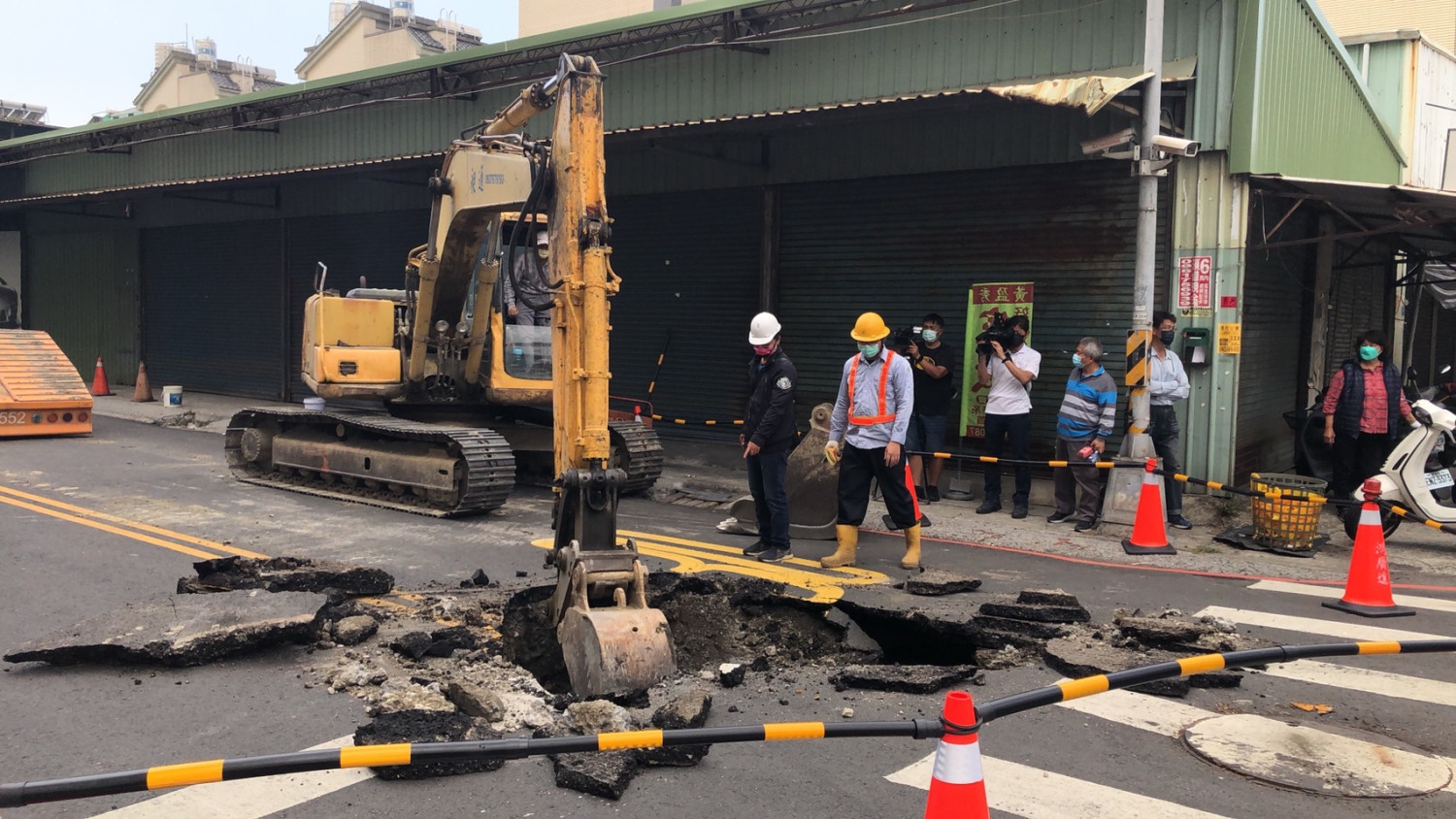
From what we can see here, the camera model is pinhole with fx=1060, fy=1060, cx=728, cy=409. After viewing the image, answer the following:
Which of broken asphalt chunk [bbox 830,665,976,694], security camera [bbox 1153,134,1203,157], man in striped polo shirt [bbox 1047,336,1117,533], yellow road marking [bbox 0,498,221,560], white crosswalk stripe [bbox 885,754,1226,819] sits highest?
security camera [bbox 1153,134,1203,157]

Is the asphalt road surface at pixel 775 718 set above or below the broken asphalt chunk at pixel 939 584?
below

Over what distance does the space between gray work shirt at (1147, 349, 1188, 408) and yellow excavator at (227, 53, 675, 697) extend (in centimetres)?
536

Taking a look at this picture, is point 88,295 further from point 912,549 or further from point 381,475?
point 912,549

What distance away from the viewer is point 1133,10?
10984 millimetres

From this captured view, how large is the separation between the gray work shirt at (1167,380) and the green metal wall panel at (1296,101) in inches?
81.3

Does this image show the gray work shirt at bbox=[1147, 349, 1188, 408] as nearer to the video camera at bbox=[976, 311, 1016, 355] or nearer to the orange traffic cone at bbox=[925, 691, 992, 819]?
the video camera at bbox=[976, 311, 1016, 355]

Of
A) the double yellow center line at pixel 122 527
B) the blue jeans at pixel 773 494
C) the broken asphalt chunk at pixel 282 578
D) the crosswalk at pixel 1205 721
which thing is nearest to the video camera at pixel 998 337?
the blue jeans at pixel 773 494

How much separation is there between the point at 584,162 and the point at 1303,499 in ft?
22.3

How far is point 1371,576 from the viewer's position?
733 centimetres

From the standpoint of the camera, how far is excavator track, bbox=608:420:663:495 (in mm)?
12016

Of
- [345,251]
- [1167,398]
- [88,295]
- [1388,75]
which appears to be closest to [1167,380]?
[1167,398]

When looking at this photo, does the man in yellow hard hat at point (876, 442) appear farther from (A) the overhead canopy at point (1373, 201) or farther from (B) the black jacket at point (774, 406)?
(A) the overhead canopy at point (1373, 201)

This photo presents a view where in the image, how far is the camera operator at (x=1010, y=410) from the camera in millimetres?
11195

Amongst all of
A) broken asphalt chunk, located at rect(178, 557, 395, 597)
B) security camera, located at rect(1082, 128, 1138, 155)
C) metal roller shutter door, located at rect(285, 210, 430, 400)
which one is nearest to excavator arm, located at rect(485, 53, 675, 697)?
broken asphalt chunk, located at rect(178, 557, 395, 597)
